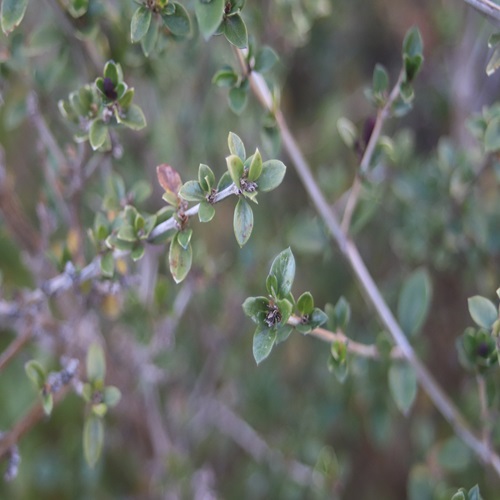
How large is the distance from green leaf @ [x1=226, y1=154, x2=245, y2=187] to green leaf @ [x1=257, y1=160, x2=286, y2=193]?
0.03 meters

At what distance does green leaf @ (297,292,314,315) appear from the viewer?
28.4 inches

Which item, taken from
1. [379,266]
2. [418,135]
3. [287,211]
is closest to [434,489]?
[379,266]

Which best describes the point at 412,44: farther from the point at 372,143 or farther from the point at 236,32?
the point at 236,32

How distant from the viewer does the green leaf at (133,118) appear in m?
0.78

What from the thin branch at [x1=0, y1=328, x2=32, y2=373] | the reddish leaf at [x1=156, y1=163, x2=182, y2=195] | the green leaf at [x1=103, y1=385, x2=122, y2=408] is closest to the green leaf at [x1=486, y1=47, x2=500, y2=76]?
the reddish leaf at [x1=156, y1=163, x2=182, y2=195]

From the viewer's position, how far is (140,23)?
0.73 metres

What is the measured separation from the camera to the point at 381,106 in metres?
0.87

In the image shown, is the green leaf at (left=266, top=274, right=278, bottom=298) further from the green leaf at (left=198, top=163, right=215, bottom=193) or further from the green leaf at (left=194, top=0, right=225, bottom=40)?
the green leaf at (left=194, top=0, right=225, bottom=40)

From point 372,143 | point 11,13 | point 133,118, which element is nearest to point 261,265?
point 372,143

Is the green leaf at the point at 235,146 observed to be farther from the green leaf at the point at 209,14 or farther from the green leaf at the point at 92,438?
the green leaf at the point at 92,438

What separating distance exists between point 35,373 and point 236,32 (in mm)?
476

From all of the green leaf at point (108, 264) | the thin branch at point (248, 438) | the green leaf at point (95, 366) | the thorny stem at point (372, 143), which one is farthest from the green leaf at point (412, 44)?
the thin branch at point (248, 438)

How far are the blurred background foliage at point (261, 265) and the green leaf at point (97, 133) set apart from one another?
0.18 meters

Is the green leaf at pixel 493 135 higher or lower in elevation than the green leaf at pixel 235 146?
higher
